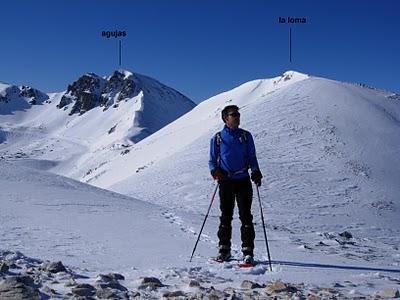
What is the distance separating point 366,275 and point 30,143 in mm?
195789

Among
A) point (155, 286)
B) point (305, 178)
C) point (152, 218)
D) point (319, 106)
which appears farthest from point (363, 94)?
point (155, 286)

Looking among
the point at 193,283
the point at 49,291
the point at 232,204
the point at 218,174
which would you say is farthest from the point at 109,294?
the point at 232,204

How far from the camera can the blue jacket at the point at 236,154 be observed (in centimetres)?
852

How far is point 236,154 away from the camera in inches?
335

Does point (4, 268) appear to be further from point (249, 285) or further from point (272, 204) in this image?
point (272, 204)

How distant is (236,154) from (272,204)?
657 inches

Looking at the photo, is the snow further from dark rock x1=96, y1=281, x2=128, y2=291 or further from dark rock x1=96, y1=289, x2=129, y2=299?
dark rock x1=96, y1=289, x2=129, y2=299

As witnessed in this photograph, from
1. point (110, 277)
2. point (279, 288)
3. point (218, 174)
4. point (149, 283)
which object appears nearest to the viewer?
point (279, 288)

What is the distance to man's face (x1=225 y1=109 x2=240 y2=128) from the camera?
27.7 ft

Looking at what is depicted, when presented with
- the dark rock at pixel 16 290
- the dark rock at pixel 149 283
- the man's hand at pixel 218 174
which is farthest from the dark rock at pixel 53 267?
the man's hand at pixel 218 174

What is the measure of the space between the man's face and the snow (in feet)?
7.43

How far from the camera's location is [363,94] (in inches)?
1860

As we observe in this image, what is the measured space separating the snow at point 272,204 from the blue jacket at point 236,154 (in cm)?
152

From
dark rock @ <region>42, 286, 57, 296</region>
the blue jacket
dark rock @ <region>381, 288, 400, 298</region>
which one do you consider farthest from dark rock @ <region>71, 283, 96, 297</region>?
the blue jacket
